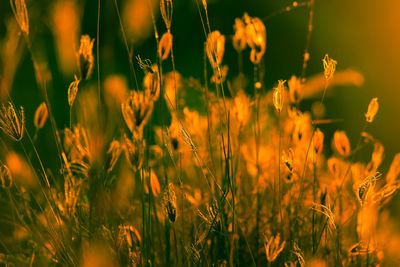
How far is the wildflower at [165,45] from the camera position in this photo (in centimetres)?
104

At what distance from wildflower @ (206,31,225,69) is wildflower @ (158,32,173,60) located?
71 mm

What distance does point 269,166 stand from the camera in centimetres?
157

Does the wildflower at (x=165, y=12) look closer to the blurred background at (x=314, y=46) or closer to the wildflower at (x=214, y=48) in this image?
the wildflower at (x=214, y=48)

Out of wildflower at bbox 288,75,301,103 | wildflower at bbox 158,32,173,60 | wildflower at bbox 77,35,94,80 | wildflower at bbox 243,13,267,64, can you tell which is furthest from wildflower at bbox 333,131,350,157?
wildflower at bbox 77,35,94,80

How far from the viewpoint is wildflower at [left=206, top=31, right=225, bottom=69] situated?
0.96m

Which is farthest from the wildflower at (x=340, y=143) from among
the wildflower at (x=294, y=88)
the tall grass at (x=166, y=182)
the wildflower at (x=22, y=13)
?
the wildflower at (x=22, y=13)

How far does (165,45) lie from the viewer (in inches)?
42.9

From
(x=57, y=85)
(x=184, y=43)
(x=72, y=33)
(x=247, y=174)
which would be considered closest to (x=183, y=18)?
(x=184, y=43)

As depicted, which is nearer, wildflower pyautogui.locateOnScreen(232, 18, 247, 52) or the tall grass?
the tall grass

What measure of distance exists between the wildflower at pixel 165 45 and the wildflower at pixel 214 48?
0.07 meters

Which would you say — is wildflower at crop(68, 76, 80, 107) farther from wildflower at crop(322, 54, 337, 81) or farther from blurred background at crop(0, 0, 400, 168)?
blurred background at crop(0, 0, 400, 168)

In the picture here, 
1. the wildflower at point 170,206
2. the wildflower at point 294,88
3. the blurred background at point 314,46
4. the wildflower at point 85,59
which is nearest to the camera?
the wildflower at point 170,206

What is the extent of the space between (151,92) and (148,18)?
0.20 metres

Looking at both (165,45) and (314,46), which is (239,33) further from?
(314,46)
